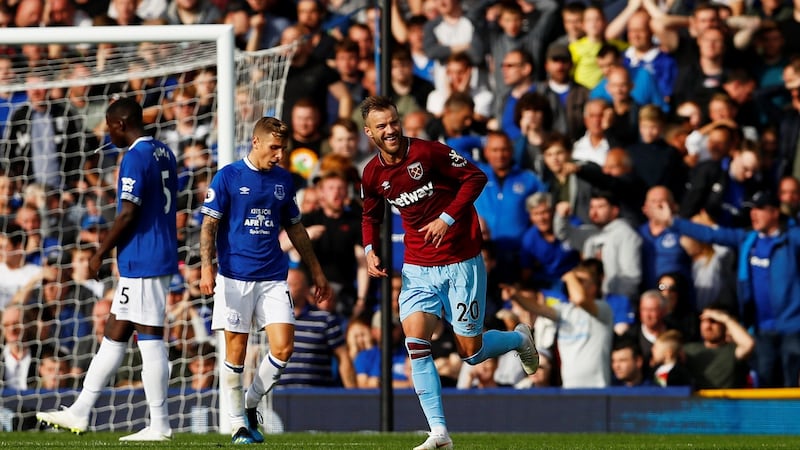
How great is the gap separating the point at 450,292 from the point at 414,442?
1561 millimetres

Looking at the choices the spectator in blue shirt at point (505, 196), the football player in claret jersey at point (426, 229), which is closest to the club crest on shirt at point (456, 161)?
the football player in claret jersey at point (426, 229)

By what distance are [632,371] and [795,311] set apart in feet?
5.15

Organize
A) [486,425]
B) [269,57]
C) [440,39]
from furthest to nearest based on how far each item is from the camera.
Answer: [440,39]
[269,57]
[486,425]

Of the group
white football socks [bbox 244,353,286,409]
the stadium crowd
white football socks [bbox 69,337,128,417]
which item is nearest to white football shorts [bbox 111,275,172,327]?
white football socks [bbox 69,337,128,417]

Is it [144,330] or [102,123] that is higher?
[102,123]

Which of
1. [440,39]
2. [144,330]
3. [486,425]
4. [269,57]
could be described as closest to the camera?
[144,330]

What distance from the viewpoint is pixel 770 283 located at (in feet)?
39.4

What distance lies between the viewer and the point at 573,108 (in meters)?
13.1

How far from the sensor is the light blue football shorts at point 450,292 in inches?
293

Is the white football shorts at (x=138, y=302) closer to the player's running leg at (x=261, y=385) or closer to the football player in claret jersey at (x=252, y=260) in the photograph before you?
the football player in claret jersey at (x=252, y=260)

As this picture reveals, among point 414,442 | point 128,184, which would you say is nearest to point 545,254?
point 414,442

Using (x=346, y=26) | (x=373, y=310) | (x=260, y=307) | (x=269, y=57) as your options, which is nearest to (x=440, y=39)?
(x=346, y=26)

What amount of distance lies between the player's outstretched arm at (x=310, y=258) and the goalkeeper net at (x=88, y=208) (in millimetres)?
3526

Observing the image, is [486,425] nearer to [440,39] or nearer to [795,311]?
[795,311]
